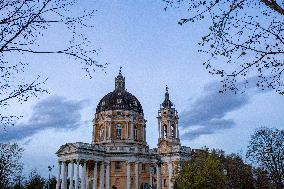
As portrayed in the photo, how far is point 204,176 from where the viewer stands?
147 feet

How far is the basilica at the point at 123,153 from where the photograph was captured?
214ft

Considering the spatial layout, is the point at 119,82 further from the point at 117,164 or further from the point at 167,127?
the point at 117,164

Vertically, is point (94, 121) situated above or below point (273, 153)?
above

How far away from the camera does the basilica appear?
214ft

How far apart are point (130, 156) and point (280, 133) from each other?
29578 mm

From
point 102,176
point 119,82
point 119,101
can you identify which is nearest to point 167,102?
point 119,101

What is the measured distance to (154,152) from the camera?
2766 inches

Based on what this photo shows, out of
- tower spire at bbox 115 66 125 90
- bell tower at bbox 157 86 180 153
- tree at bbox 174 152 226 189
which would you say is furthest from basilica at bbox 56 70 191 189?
tree at bbox 174 152 226 189

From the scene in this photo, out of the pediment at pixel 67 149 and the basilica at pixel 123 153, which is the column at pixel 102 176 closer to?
the basilica at pixel 123 153

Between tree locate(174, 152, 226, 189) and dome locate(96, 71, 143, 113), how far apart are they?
29208mm

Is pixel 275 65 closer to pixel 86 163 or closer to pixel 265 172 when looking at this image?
pixel 265 172

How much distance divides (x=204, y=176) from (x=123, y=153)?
25015 mm

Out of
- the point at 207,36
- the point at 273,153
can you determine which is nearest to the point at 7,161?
the point at 273,153

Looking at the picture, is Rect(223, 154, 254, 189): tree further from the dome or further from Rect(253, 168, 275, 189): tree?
the dome
